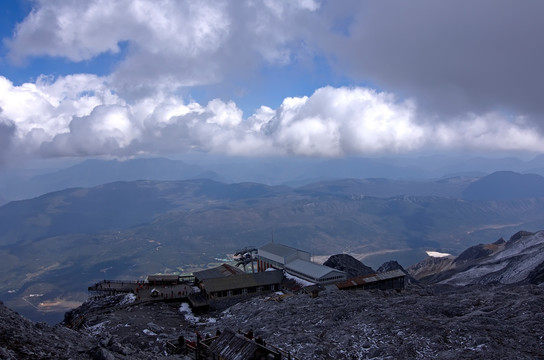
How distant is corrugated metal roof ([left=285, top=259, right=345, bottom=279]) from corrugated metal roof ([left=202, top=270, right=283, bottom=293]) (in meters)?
4.60

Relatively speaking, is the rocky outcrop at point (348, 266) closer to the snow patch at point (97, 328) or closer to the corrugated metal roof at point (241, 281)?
the corrugated metal roof at point (241, 281)

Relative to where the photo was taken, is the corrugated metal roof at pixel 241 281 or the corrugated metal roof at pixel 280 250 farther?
the corrugated metal roof at pixel 280 250

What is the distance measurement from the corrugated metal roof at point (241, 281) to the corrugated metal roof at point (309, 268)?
4.60 m

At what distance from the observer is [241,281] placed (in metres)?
61.8

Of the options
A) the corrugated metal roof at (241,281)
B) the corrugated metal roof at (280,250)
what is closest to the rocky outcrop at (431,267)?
the corrugated metal roof at (280,250)

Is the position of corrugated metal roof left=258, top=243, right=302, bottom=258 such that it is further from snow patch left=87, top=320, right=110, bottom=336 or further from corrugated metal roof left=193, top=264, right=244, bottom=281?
snow patch left=87, top=320, right=110, bottom=336

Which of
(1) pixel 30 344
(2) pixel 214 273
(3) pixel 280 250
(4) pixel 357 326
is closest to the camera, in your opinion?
(1) pixel 30 344

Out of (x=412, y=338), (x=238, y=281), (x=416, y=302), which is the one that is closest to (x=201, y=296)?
(x=238, y=281)

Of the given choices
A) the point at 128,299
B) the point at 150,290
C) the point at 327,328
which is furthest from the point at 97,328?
the point at 327,328

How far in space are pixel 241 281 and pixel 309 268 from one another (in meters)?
14.5

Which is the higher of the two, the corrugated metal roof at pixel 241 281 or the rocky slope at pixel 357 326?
the rocky slope at pixel 357 326

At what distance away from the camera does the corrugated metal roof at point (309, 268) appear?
66.5m

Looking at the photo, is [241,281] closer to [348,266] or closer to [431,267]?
[348,266]

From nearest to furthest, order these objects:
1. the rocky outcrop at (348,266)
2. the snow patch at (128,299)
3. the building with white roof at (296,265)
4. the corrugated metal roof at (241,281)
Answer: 1. the snow patch at (128,299)
2. the corrugated metal roof at (241,281)
3. the building with white roof at (296,265)
4. the rocky outcrop at (348,266)
